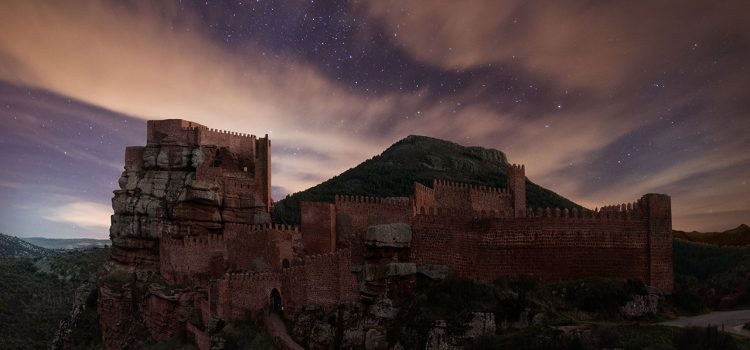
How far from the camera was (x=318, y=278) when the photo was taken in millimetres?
26641

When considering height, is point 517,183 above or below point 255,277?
above

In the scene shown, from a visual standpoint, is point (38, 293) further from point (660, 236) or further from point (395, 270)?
point (660, 236)

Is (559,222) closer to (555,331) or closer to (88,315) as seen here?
(555,331)

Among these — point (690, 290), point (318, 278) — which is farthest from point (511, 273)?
point (318, 278)

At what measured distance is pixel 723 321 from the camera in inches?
719

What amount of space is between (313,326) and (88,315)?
25.9m

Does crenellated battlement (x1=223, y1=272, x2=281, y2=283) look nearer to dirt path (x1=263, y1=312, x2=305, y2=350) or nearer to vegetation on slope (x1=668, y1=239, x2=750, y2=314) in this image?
dirt path (x1=263, y1=312, x2=305, y2=350)

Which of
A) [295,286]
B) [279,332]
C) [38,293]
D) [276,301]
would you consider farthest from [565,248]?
[38,293]

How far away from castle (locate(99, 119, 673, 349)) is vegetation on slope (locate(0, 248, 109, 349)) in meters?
16.0

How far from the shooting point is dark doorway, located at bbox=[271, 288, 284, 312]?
3041 cm

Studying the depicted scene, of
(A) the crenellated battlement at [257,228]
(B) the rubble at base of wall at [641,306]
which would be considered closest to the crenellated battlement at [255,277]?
(A) the crenellated battlement at [257,228]

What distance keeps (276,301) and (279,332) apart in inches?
152

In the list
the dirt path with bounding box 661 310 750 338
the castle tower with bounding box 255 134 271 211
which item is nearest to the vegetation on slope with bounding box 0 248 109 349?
the castle tower with bounding box 255 134 271 211

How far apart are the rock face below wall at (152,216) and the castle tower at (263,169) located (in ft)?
3.76
